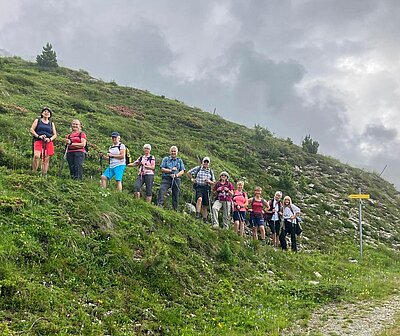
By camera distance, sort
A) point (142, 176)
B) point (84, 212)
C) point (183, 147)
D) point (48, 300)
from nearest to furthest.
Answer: point (48, 300) < point (84, 212) < point (142, 176) < point (183, 147)

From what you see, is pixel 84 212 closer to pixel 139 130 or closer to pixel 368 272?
pixel 368 272

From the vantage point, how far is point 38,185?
9023 mm

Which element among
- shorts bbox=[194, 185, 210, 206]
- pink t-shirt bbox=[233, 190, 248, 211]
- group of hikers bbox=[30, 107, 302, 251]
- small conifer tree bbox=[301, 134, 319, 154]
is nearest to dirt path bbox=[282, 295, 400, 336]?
group of hikers bbox=[30, 107, 302, 251]

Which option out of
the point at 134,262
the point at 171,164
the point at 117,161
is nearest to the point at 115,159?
the point at 117,161

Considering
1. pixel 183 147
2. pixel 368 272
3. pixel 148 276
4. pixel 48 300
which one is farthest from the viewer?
pixel 183 147

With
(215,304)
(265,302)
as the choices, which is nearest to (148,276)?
(215,304)

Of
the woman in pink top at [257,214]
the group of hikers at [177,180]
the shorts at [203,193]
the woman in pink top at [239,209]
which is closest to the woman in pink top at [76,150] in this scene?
the group of hikers at [177,180]

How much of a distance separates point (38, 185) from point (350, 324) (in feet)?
23.9

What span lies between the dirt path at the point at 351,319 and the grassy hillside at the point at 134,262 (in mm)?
395

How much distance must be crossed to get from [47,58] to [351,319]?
105 ft

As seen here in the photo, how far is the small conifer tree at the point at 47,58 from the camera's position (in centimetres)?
3303

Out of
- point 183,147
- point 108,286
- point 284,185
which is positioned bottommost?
point 108,286

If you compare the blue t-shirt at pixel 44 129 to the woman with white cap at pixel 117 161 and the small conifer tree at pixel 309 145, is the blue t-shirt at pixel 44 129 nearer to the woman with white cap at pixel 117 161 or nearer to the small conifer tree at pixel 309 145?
the woman with white cap at pixel 117 161

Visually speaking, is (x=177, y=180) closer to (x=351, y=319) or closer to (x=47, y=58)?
(x=351, y=319)
